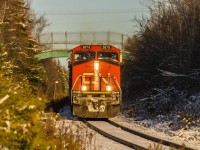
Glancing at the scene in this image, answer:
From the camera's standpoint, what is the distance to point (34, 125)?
5.28m

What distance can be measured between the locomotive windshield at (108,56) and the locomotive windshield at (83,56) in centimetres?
39

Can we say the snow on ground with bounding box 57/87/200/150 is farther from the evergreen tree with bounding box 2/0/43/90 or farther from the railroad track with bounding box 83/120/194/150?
the evergreen tree with bounding box 2/0/43/90

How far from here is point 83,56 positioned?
19875 millimetres

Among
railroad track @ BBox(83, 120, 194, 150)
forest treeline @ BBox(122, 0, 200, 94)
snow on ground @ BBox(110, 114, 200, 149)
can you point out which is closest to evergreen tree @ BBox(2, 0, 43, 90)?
forest treeline @ BBox(122, 0, 200, 94)

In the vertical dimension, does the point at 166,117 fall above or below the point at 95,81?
below

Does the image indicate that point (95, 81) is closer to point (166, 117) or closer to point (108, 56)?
point (108, 56)

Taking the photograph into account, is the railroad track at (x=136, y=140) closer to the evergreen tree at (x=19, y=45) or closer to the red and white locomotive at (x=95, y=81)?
the red and white locomotive at (x=95, y=81)

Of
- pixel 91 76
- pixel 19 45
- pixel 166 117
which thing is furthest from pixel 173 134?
pixel 19 45

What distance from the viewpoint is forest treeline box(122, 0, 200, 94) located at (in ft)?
66.7

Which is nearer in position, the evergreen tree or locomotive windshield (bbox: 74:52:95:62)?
locomotive windshield (bbox: 74:52:95:62)

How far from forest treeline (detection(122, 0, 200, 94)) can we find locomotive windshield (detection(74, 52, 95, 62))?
3830 mm

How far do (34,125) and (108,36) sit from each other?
1571 inches

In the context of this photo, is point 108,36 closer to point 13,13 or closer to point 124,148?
point 13,13

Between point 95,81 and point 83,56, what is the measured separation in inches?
52.3
